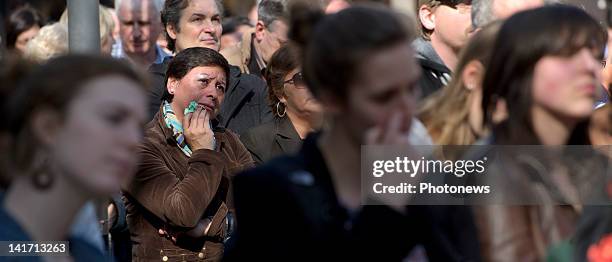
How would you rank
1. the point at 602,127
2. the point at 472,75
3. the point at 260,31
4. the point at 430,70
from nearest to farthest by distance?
the point at 472,75 → the point at 602,127 → the point at 430,70 → the point at 260,31

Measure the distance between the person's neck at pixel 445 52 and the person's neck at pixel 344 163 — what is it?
2.81 metres

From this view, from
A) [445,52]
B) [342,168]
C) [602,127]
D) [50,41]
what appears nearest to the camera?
[342,168]

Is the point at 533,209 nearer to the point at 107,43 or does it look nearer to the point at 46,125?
the point at 46,125

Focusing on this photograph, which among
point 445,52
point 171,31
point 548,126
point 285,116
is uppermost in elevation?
point 548,126

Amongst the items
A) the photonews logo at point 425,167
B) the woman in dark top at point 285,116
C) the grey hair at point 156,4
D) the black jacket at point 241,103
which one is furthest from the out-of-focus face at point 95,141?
the grey hair at point 156,4

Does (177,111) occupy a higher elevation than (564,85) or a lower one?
lower

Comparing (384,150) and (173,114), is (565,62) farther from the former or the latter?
(173,114)

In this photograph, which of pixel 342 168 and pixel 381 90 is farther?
pixel 342 168

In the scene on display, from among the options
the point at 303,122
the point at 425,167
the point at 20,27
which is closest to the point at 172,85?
the point at 303,122

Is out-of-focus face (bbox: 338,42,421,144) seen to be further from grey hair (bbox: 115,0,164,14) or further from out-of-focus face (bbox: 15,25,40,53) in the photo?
out-of-focus face (bbox: 15,25,40,53)

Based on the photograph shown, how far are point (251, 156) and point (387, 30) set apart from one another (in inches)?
137

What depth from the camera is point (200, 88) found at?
22.0 ft

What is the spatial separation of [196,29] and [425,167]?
462 cm

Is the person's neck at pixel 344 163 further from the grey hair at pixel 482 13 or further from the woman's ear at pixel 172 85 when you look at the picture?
the woman's ear at pixel 172 85
